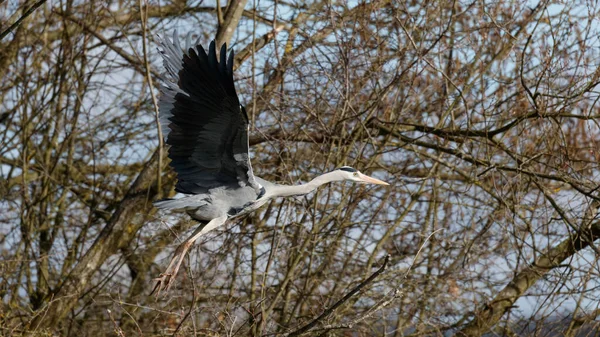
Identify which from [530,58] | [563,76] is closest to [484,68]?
[530,58]

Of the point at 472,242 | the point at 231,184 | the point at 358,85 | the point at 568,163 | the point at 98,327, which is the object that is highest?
the point at 358,85

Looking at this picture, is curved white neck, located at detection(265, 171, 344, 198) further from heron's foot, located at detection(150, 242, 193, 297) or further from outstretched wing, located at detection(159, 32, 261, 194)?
heron's foot, located at detection(150, 242, 193, 297)

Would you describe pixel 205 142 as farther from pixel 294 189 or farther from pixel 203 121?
pixel 294 189

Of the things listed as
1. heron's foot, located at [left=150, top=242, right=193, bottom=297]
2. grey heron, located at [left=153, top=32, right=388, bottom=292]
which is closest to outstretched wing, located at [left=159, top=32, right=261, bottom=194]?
grey heron, located at [left=153, top=32, right=388, bottom=292]

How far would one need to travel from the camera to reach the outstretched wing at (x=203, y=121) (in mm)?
4070

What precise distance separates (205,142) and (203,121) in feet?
0.55

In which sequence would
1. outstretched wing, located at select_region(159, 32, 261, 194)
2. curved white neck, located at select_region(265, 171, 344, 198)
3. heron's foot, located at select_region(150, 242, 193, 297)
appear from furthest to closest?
curved white neck, located at select_region(265, 171, 344, 198)
heron's foot, located at select_region(150, 242, 193, 297)
outstretched wing, located at select_region(159, 32, 261, 194)

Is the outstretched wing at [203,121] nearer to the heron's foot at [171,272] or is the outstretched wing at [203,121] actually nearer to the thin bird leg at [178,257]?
the thin bird leg at [178,257]

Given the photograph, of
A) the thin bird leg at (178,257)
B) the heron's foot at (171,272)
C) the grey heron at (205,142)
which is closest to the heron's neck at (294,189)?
the grey heron at (205,142)

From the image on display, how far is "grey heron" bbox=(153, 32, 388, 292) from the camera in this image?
4098 mm

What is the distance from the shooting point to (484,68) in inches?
250

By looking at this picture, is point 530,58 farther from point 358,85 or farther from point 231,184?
point 231,184

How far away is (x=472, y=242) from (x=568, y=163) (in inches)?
43.4

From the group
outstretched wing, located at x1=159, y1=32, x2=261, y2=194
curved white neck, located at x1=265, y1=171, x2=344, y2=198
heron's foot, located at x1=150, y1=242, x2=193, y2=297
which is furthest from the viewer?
curved white neck, located at x1=265, y1=171, x2=344, y2=198
